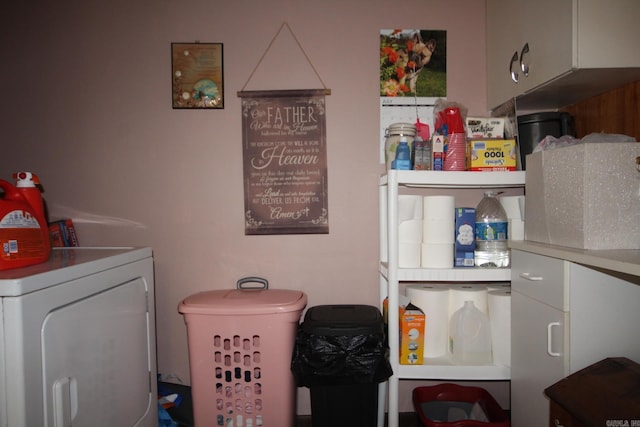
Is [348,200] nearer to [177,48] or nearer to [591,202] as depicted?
[591,202]

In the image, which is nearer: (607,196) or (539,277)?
(607,196)

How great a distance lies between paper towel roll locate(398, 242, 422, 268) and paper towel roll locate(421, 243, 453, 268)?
0.04m

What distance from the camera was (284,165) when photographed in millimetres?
1660

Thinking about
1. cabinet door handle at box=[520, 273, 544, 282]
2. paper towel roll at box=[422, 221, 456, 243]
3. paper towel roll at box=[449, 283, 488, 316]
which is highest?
paper towel roll at box=[422, 221, 456, 243]

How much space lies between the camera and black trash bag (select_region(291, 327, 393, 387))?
126 cm

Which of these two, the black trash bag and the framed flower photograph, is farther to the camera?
the framed flower photograph

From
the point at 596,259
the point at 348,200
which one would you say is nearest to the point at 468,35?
the point at 348,200

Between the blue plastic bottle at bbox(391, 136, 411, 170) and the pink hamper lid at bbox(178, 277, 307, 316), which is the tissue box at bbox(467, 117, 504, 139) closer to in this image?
the blue plastic bottle at bbox(391, 136, 411, 170)

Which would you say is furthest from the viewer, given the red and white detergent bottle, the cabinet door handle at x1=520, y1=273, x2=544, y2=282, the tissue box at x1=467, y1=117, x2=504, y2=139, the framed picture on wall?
the framed picture on wall

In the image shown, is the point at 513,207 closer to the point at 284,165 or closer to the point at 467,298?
the point at 467,298

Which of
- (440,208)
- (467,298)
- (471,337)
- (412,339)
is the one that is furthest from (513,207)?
(412,339)

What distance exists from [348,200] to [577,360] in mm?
1060

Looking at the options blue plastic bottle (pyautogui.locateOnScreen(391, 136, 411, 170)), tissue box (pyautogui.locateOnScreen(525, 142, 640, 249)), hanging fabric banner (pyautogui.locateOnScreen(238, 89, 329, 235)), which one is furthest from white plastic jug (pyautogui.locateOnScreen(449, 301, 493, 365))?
hanging fabric banner (pyautogui.locateOnScreen(238, 89, 329, 235))

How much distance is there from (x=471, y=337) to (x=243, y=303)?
3.19 ft
